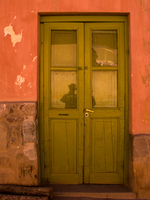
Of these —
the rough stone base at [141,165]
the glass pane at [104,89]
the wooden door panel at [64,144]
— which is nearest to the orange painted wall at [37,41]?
the rough stone base at [141,165]

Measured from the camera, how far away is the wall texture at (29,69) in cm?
309

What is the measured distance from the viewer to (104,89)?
3.32 m

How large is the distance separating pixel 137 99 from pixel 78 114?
93 centimetres

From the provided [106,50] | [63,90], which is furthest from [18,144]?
[106,50]

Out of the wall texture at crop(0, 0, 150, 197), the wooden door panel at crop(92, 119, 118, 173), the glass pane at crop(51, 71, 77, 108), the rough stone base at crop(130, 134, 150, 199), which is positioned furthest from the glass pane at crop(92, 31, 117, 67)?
the rough stone base at crop(130, 134, 150, 199)

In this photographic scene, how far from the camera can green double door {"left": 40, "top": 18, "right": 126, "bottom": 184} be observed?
3.26 metres

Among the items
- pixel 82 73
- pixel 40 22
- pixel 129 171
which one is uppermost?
pixel 40 22

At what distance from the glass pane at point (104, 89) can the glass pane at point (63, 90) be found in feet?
1.08

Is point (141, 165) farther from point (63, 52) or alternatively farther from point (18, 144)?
point (63, 52)

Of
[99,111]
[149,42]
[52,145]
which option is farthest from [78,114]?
[149,42]

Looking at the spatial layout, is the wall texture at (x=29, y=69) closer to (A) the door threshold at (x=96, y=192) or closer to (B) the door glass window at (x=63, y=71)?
(A) the door threshold at (x=96, y=192)

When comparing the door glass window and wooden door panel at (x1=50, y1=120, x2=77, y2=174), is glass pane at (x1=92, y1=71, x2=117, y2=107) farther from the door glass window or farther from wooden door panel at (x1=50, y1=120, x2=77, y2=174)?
wooden door panel at (x1=50, y1=120, x2=77, y2=174)

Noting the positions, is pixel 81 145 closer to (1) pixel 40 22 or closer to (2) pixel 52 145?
(2) pixel 52 145

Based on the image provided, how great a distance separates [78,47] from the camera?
10.7 feet
